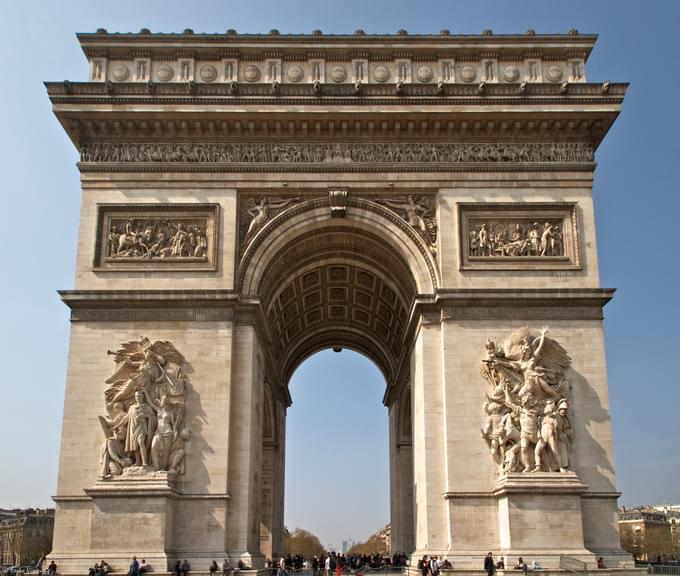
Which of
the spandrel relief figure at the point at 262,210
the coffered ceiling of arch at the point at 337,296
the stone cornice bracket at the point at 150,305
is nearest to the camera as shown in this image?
the stone cornice bracket at the point at 150,305

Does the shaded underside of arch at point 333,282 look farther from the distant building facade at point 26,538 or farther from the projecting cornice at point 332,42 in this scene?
the distant building facade at point 26,538

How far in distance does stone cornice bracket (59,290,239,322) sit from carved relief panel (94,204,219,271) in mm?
920

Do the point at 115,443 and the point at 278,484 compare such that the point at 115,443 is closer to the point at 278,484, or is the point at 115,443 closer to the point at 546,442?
the point at 546,442

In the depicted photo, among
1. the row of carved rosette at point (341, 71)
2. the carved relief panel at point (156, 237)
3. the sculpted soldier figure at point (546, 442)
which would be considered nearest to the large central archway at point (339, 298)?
the carved relief panel at point (156, 237)

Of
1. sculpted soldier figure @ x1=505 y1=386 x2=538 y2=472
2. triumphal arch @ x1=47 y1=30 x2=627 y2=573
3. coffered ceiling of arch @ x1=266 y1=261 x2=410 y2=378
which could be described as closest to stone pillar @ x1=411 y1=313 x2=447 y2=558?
triumphal arch @ x1=47 y1=30 x2=627 y2=573

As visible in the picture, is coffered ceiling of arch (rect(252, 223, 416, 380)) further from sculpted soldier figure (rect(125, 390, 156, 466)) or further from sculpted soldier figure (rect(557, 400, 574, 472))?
sculpted soldier figure (rect(557, 400, 574, 472))

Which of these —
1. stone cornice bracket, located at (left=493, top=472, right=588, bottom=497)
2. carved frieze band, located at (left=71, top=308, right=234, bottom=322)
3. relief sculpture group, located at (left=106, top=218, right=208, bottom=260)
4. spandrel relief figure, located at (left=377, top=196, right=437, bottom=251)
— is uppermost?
spandrel relief figure, located at (left=377, top=196, right=437, bottom=251)

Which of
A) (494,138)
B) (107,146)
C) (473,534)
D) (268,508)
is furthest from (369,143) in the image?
(268,508)

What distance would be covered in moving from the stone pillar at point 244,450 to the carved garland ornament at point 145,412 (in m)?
1.55

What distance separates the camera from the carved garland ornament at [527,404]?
22234mm

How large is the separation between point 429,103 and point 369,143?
2318 millimetres

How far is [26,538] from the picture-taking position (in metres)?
77.8

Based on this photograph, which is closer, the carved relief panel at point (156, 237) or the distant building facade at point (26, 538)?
the carved relief panel at point (156, 237)

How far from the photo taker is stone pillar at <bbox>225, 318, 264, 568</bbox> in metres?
22.6
